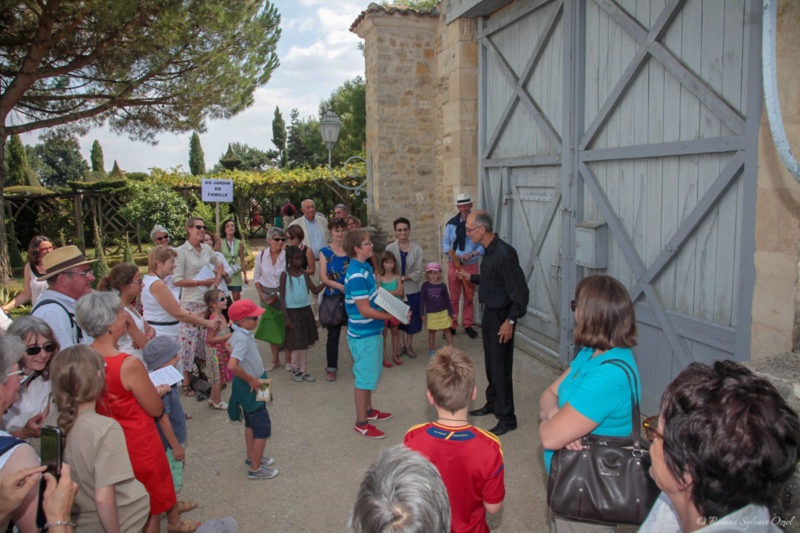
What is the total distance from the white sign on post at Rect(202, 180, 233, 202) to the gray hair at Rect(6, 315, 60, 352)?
5661 mm

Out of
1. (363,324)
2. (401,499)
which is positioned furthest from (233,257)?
(401,499)

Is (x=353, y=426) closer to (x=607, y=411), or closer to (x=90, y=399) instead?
(x=90, y=399)

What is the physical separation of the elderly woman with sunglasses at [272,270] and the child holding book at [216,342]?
80 cm

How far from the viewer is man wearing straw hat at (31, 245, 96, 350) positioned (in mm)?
3389

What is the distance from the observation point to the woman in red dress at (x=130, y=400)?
2721 millimetres

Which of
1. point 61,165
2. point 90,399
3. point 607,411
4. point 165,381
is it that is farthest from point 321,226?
point 61,165

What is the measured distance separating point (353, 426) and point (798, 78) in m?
4.14

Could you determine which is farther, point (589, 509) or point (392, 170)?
point (392, 170)

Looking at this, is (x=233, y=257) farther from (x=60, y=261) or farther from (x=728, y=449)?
(x=728, y=449)

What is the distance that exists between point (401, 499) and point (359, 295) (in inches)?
118

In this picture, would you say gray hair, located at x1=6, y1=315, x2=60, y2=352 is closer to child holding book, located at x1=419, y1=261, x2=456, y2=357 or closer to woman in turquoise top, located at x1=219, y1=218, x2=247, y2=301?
child holding book, located at x1=419, y1=261, x2=456, y2=357

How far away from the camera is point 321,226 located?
7867 mm

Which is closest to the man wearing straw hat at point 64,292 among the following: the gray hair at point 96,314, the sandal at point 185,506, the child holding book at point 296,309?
the gray hair at point 96,314

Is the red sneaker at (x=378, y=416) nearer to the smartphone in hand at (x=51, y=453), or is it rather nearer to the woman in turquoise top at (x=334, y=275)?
the woman in turquoise top at (x=334, y=275)
